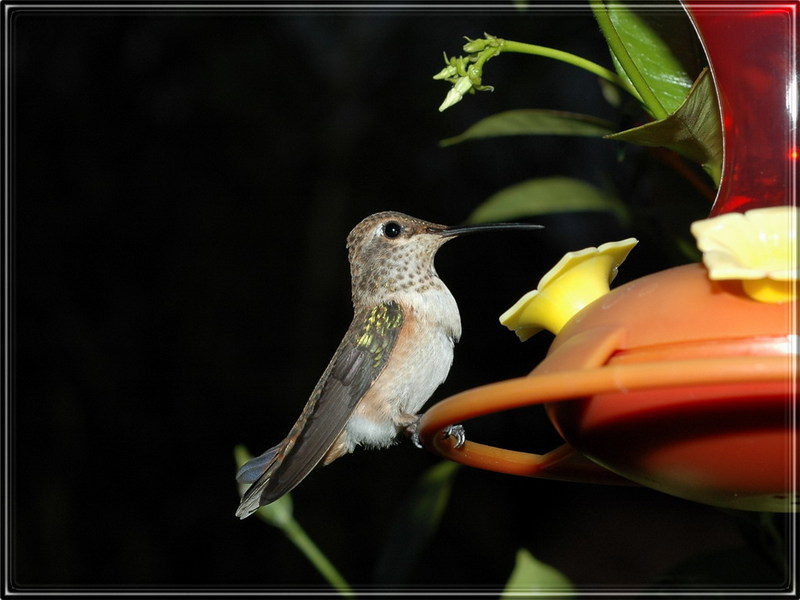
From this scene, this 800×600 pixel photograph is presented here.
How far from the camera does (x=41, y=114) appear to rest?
16.4 feet

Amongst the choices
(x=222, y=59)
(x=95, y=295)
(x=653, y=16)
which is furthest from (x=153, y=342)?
(x=653, y=16)

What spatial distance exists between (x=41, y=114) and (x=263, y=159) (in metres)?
1.13

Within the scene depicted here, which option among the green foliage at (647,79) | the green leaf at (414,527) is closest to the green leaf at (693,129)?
the green foliage at (647,79)

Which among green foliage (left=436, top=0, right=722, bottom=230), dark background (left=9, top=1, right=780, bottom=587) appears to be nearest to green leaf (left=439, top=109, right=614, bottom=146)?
green foliage (left=436, top=0, right=722, bottom=230)

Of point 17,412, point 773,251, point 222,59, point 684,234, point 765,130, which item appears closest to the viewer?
point 773,251

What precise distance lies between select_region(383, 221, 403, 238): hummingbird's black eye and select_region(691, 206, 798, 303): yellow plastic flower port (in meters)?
1.24

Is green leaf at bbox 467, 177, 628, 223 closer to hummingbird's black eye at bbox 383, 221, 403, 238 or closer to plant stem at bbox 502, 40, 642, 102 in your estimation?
hummingbird's black eye at bbox 383, 221, 403, 238

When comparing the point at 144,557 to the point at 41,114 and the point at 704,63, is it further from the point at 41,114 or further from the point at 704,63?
the point at 704,63

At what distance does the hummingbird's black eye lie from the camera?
8.36ft

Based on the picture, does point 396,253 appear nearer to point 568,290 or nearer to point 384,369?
point 384,369

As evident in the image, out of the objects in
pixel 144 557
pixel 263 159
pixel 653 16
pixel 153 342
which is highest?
pixel 653 16

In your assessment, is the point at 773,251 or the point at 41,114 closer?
the point at 773,251

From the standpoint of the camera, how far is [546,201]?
2.52m

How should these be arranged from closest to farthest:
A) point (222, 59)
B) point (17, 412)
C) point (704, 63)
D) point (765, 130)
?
point (765, 130) → point (704, 63) → point (17, 412) → point (222, 59)
